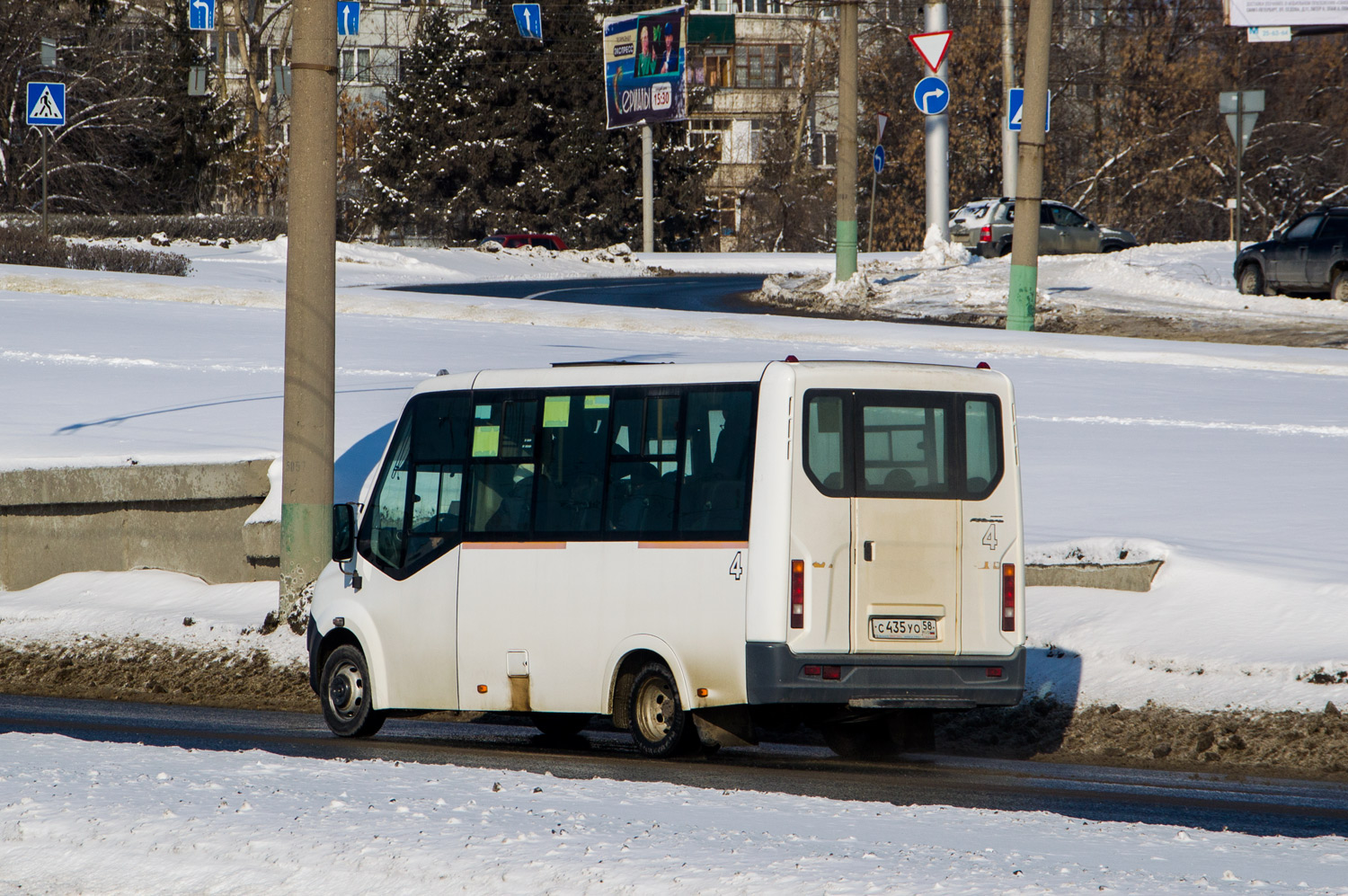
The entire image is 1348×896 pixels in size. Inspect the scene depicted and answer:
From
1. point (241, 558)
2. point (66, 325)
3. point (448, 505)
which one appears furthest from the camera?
point (66, 325)

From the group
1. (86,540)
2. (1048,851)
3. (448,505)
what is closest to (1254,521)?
(448,505)

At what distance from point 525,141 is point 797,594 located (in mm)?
71740

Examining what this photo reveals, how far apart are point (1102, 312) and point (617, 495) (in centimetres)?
2389

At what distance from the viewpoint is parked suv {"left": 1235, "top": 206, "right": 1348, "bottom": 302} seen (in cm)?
3309

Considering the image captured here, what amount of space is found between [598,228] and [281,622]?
2599 inches

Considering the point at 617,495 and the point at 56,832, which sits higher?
the point at 617,495

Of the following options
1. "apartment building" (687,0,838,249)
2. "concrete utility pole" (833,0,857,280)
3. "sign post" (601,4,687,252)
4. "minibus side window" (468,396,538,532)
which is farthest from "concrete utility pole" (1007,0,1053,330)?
"apartment building" (687,0,838,249)

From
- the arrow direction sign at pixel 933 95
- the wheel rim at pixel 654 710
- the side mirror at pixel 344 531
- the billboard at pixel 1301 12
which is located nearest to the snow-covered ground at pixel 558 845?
the wheel rim at pixel 654 710

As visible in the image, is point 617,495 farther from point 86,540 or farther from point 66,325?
point 66,325

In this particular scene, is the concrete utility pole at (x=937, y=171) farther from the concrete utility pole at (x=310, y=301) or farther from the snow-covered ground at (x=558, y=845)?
the snow-covered ground at (x=558, y=845)

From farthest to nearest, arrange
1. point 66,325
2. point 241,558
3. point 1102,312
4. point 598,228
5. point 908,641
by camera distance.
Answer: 1. point 598,228
2. point 1102,312
3. point 66,325
4. point 241,558
5. point 908,641

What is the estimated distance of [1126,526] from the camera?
552 inches

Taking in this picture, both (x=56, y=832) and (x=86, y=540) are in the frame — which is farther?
(x=86, y=540)

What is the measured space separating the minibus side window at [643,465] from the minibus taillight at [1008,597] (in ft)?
5.92
